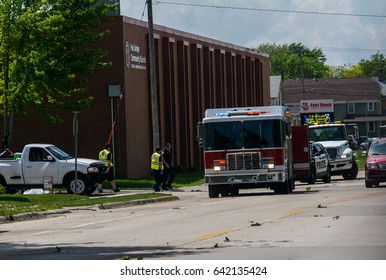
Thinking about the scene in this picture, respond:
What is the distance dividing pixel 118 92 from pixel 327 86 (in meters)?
91.0

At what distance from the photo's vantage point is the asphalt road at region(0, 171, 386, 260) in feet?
50.4

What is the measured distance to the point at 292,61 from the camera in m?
181

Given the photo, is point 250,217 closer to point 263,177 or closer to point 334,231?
point 334,231

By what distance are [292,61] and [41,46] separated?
138590 mm

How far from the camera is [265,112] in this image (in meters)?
35.5

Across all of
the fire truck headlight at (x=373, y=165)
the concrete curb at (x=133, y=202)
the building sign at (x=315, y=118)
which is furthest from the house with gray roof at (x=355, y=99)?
the concrete curb at (x=133, y=202)

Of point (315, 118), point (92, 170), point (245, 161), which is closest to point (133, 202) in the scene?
point (245, 161)

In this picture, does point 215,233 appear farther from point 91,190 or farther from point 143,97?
point 143,97

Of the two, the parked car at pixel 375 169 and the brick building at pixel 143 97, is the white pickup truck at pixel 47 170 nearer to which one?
the parked car at pixel 375 169

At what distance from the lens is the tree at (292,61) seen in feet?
593

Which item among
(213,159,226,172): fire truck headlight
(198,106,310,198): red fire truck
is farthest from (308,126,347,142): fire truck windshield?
(213,159,226,172): fire truck headlight

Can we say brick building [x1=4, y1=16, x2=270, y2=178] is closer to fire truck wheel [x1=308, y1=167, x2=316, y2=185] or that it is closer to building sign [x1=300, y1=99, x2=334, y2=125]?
building sign [x1=300, y1=99, x2=334, y2=125]

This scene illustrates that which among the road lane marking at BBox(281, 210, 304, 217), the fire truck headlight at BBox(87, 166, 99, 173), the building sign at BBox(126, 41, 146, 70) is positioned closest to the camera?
the road lane marking at BBox(281, 210, 304, 217)

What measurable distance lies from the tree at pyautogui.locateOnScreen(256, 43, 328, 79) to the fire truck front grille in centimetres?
13677
